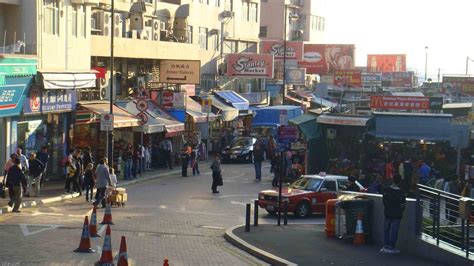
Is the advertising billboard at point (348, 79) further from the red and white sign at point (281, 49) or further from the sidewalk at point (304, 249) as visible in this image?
the sidewalk at point (304, 249)

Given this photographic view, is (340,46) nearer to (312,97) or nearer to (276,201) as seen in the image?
(312,97)

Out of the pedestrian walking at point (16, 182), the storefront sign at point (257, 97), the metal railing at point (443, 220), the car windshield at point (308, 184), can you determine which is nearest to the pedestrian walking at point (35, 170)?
the pedestrian walking at point (16, 182)

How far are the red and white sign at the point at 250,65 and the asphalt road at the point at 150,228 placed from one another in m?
27.3

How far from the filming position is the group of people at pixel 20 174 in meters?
23.7

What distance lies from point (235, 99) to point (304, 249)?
134 feet

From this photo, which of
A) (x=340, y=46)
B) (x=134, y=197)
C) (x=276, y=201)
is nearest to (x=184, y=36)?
(x=134, y=197)

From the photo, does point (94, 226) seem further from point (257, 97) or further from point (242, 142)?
point (257, 97)

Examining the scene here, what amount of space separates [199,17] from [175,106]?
13357 mm

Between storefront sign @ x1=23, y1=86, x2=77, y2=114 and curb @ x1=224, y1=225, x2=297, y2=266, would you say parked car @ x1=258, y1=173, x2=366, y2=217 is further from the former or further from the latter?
storefront sign @ x1=23, y1=86, x2=77, y2=114

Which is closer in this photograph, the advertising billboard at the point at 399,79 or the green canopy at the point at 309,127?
the green canopy at the point at 309,127

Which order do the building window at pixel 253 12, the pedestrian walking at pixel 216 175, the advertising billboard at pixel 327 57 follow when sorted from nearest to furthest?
the pedestrian walking at pixel 216 175
the building window at pixel 253 12
the advertising billboard at pixel 327 57

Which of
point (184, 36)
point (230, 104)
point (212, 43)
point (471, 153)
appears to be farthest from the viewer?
point (212, 43)

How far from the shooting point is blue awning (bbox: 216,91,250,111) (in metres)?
57.8

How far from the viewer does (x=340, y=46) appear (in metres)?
107
